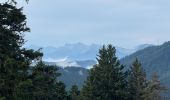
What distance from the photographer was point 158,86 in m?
68.8

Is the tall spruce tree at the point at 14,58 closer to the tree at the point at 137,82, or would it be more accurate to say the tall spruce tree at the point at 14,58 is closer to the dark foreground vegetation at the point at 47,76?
the dark foreground vegetation at the point at 47,76

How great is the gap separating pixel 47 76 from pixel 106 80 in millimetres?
14858

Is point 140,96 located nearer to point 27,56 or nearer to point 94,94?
point 94,94

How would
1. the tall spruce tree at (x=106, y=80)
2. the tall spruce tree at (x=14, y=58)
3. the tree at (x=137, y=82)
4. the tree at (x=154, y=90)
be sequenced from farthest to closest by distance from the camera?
the tree at (x=137, y=82) < the tree at (x=154, y=90) < the tall spruce tree at (x=106, y=80) < the tall spruce tree at (x=14, y=58)

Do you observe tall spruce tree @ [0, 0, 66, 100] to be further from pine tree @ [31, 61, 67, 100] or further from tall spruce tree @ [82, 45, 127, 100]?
tall spruce tree @ [82, 45, 127, 100]

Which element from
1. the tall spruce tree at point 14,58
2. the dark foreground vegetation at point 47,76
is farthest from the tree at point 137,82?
the tall spruce tree at point 14,58

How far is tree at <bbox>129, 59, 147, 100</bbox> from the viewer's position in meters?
67.9

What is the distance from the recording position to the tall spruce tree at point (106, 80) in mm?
65875

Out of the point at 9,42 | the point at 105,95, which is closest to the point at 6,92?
the point at 9,42

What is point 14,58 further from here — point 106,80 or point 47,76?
point 106,80

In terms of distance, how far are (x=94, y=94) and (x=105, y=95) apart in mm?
1426

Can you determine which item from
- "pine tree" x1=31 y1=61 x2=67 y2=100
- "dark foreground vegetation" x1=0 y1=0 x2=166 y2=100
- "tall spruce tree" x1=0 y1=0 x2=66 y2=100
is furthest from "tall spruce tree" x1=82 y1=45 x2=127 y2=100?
"tall spruce tree" x1=0 y1=0 x2=66 y2=100

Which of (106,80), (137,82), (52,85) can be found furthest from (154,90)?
(52,85)

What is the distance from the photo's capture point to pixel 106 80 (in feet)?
Result: 217
